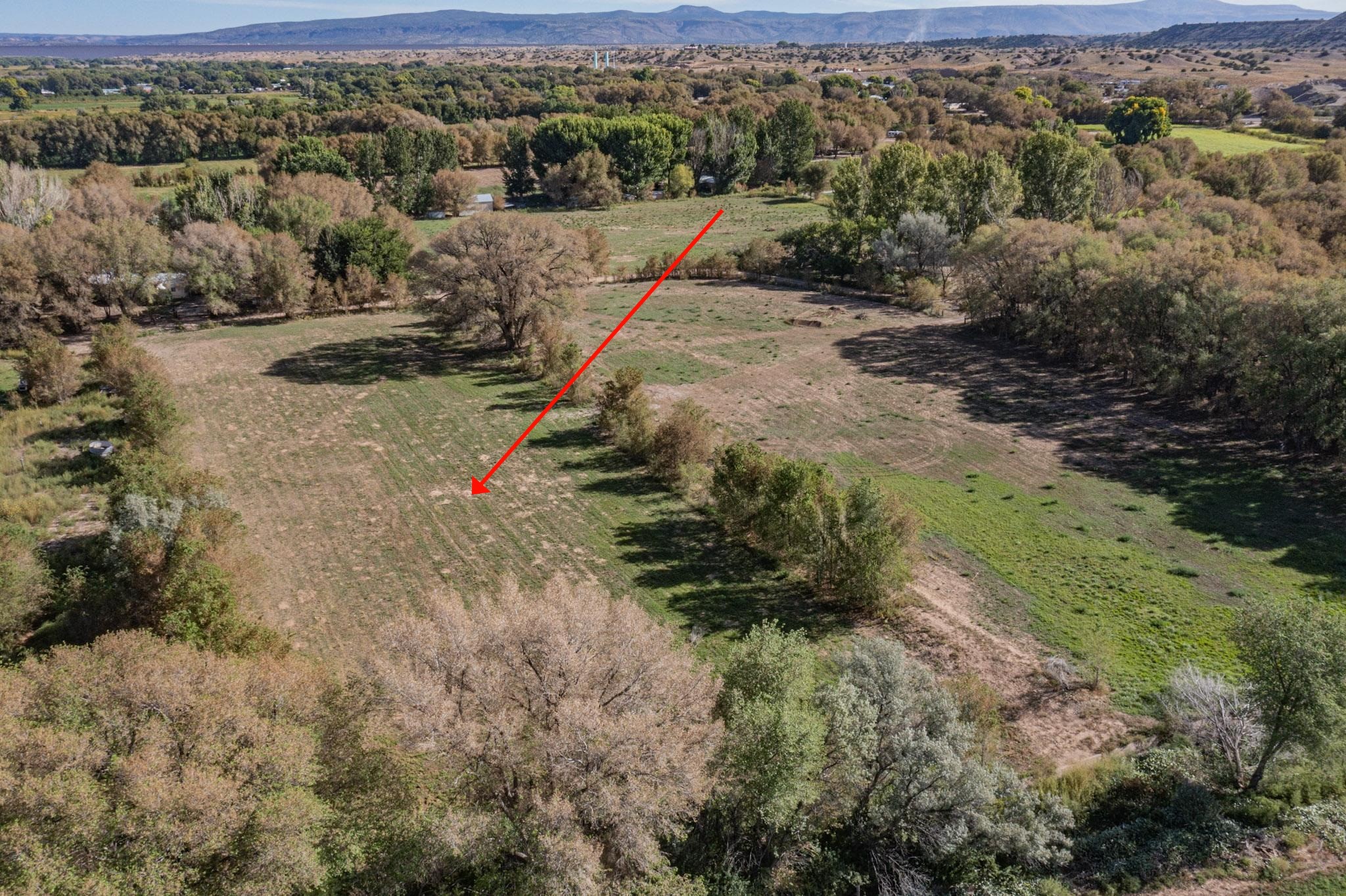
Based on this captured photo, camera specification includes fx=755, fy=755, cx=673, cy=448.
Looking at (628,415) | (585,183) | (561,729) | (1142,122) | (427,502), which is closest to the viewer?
(561,729)

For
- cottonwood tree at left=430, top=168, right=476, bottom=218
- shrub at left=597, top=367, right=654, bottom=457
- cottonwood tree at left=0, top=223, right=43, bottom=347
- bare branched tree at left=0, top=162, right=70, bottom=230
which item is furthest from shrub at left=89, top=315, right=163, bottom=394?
cottonwood tree at left=430, top=168, right=476, bottom=218

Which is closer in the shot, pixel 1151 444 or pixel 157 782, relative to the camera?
pixel 157 782

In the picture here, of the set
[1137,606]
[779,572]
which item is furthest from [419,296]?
[1137,606]

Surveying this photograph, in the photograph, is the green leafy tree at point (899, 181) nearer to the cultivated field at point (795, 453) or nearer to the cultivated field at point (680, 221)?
the cultivated field at point (680, 221)

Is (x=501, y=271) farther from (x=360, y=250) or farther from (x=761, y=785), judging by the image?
(x=761, y=785)

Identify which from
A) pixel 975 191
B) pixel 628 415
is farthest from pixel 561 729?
pixel 975 191

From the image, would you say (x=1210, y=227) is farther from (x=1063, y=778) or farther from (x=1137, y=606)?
(x=1063, y=778)

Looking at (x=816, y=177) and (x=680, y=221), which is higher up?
(x=816, y=177)
